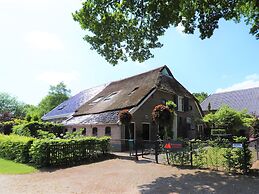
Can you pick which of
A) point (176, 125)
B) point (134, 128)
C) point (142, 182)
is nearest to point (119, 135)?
point (134, 128)

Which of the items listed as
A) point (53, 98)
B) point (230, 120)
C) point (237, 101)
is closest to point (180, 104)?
point (230, 120)

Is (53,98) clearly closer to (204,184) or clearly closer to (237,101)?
(237,101)

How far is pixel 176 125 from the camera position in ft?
87.1

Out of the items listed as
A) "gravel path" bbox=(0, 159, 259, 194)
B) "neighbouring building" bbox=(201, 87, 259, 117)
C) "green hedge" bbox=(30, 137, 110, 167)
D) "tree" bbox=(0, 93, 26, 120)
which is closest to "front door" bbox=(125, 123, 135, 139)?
"green hedge" bbox=(30, 137, 110, 167)

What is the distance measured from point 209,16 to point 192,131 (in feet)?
62.3

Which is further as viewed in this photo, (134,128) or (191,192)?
(134,128)

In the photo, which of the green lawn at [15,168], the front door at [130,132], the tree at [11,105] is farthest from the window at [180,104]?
the tree at [11,105]

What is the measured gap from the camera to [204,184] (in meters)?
9.17

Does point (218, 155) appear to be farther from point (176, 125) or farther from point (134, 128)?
point (176, 125)

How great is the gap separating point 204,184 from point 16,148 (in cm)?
1164

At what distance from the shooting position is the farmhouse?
22.5 m

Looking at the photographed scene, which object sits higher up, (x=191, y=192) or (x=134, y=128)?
(x=134, y=128)

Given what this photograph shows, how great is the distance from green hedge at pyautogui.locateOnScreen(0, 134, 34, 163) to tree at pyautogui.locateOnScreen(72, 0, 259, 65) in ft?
23.0

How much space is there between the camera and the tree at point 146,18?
11539mm
